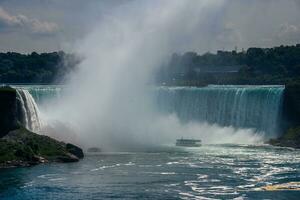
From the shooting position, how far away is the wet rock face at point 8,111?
209ft

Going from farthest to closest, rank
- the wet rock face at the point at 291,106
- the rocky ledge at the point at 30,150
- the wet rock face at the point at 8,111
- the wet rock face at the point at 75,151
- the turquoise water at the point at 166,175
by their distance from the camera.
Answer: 1. the wet rock face at the point at 291,106
2. the wet rock face at the point at 8,111
3. the wet rock face at the point at 75,151
4. the rocky ledge at the point at 30,150
5. the turquoise water at the point at 166,175

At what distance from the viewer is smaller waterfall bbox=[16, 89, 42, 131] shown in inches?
2709

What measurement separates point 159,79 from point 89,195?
7689 centimetres

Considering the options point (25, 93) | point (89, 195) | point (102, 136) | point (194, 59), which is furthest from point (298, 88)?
point (194, 59)

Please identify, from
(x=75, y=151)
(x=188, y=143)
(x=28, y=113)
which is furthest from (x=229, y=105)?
(x=75, y=151)

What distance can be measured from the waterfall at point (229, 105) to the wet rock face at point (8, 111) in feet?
88.7

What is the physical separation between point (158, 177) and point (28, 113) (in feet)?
74.7

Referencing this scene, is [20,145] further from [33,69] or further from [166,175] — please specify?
[33,69]

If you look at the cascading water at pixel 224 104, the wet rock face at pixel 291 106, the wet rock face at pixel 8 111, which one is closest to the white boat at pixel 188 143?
the cascading water at pixel 224 104

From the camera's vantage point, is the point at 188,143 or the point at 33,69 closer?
the point at 188,143

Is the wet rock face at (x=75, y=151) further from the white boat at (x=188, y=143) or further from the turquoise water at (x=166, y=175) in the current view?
the white boat at (x=188, y=143)

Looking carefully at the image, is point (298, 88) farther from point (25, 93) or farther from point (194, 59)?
point (194, 59)

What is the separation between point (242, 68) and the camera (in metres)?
134

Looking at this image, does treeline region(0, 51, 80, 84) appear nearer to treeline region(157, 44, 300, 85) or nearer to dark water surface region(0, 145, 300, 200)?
treeline region(157, 44, 300, 85)
